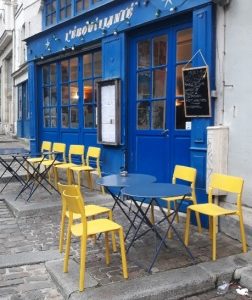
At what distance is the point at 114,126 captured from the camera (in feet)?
24.6

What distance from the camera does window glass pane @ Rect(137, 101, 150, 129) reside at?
7.04 meters

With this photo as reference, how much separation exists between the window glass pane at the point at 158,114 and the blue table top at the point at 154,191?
7.41 ft

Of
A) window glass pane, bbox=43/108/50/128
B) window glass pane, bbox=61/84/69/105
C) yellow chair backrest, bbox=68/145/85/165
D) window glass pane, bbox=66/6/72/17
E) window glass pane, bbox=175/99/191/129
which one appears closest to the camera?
window glass pane, bbox=175/99/191/129

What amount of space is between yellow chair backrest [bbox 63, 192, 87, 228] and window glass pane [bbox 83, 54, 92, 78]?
501 cm

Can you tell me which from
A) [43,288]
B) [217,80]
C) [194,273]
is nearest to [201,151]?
[217,80]

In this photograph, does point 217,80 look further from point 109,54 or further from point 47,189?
point 47,189

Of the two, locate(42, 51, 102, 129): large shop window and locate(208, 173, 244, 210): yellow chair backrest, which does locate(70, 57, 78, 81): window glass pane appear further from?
locate(208, 173, 244, 210): yellow chair backrest

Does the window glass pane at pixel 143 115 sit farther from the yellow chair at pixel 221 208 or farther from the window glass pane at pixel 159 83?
the yellow chair at pixel 221 208

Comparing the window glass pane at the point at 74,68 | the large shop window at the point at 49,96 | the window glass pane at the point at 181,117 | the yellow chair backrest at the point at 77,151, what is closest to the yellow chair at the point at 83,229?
the window glass pane at the point at 181,117

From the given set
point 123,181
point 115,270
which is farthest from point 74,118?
point 115,270

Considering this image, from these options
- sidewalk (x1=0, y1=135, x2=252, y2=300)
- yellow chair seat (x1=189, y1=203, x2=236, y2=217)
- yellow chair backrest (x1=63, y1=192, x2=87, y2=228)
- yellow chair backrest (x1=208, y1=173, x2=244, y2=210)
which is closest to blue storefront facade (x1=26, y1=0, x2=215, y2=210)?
yellow chair backrest (x1=208, y1=173, x2=244, y2=210)

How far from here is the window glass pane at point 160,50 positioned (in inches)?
261

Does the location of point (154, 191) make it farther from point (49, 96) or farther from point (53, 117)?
point (49, 96)

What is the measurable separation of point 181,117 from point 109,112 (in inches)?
68.8
